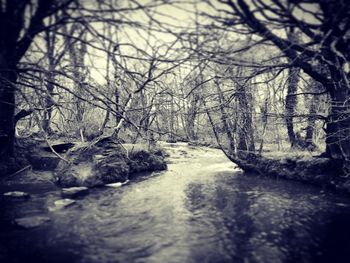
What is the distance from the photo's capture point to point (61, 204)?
652 centimetres

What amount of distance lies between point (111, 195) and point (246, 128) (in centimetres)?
679

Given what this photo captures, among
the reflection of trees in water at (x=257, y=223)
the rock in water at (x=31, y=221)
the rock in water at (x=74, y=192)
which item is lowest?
the reflection of trees in water at (x=257, y=223)

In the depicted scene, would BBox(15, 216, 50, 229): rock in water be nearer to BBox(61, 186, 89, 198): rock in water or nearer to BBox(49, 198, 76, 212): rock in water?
BBox(49, 198, 76, 212): rock in water

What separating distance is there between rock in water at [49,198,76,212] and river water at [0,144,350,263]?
0.58 ft

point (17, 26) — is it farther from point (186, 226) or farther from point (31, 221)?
point (186, 226)

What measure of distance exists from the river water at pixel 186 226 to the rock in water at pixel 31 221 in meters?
0.15

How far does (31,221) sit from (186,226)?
10.0ft

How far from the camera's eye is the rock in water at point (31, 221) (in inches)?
203

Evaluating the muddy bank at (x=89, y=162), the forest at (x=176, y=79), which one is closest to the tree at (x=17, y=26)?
the forest at (x=176, y=79)

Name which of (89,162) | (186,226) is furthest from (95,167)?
(186,226)

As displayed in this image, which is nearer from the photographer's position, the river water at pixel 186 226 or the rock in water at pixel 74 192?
the river water at pixel 186 226

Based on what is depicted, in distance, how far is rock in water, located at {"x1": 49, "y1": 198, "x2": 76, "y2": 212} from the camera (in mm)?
6285

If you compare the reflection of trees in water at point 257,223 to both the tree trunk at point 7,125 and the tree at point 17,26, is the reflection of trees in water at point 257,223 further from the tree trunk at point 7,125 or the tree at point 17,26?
the tree trunk at point 7,125

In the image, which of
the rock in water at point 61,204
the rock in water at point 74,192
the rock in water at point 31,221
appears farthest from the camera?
the rock in water at point 74,192
